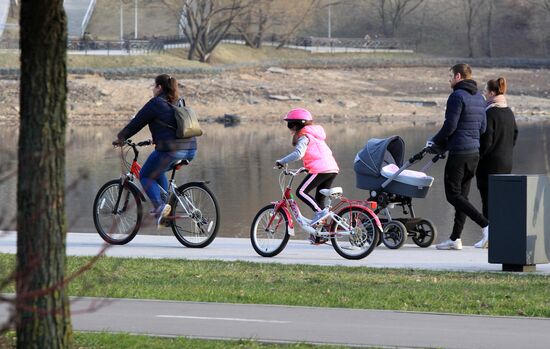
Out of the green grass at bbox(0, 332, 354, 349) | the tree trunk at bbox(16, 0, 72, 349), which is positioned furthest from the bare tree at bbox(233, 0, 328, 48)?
the tree trunk at bbox(16, 0, 72, 349)

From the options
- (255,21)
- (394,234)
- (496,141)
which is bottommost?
(394,234)

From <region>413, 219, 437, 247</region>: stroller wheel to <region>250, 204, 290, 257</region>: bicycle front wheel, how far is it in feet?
5.80

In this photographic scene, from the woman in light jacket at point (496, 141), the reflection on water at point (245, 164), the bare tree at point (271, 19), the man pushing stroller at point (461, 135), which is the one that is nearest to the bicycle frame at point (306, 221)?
the man pushing stroller at point (461, 135)

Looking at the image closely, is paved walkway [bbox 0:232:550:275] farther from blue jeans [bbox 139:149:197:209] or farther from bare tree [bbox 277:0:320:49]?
bare tree [bbox 277:0:320:49]

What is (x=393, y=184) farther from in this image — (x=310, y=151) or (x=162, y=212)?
(x=162, y=212)

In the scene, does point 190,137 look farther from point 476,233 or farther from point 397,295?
point 476,233

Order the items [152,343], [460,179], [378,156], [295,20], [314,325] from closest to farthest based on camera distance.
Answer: [152,343]
[314,325]
[460,179]
[378,156]
[295,20]

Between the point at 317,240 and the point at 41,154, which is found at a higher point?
the point at 41,154

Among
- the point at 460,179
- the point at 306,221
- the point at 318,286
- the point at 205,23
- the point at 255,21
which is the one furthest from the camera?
the point at 255,21

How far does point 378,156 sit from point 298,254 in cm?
142

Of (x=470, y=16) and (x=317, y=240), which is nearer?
(x=317, y=240)

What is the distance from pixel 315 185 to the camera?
1405 cm

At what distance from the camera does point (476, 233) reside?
18422 millimetres

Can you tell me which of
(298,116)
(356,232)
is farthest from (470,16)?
(356,232)
